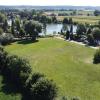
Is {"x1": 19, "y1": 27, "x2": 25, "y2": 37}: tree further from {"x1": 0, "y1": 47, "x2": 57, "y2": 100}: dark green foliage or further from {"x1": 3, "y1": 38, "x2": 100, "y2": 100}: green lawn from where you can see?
{"x1": 0, "y1": 47, "x2": 57, "y2": 100}: dark green foliage

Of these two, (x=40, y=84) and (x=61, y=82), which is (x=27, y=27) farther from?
(x=40, y=84)

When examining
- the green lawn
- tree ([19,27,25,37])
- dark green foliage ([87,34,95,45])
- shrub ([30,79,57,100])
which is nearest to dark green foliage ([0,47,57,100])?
shrub ([30,79,57,100])

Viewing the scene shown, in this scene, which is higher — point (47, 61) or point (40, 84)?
point (40, 84)

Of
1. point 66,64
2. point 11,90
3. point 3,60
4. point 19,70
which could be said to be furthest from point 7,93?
point 66,64

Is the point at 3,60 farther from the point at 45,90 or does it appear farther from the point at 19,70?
the point at 45,90

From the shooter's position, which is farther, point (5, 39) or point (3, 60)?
point (5, 39)

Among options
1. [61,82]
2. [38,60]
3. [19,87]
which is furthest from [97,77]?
[38,60]
